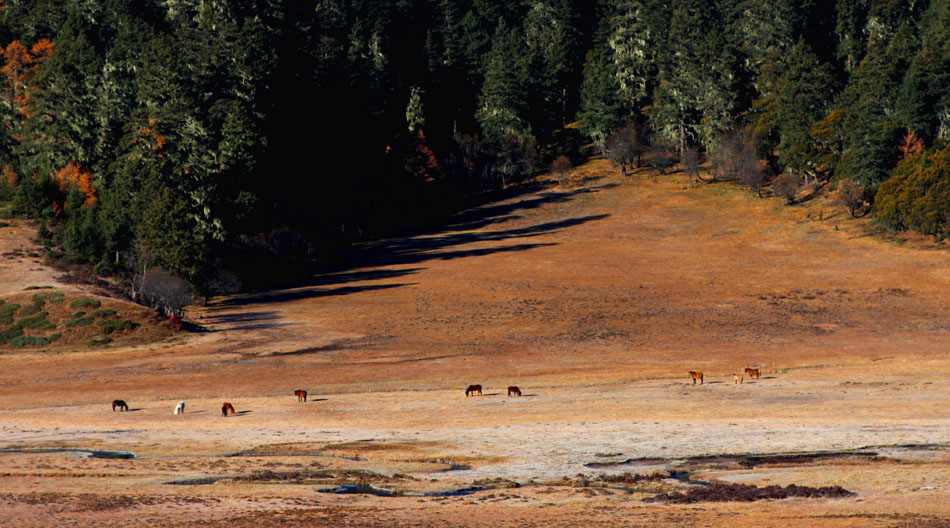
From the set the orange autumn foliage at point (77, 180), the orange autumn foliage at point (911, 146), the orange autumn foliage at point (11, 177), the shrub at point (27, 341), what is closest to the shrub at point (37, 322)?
the shrub at point (27, 341)

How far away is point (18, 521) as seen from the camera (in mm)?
23641

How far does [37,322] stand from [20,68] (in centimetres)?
4949

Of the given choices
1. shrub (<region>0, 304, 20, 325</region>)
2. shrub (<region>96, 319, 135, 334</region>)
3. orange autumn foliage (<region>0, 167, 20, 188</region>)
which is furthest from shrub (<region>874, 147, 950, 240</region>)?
orange autumn foliage (<region>0, 167, 20, 188</region>)

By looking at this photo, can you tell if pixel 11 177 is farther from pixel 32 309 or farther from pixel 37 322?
pixel 37 322

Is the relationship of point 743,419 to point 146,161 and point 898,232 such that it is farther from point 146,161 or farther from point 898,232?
point 898,232

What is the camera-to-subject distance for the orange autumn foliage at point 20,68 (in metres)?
104

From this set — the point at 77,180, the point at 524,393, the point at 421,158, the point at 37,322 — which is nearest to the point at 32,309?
the point at 37,322

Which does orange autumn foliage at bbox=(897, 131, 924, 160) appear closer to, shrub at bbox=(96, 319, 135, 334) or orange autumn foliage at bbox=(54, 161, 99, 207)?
shrub at bbox=(96, 319, 135, 334)

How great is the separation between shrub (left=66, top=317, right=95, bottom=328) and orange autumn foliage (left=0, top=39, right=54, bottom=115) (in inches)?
1704

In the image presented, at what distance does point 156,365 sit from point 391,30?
381 ft

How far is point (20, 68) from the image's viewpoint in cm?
10612

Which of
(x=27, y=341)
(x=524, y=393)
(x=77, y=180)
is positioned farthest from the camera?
(x=77, y=180)

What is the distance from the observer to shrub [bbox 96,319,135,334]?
2645 inches

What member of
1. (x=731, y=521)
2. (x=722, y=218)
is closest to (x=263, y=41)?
(x=722, y=218)
